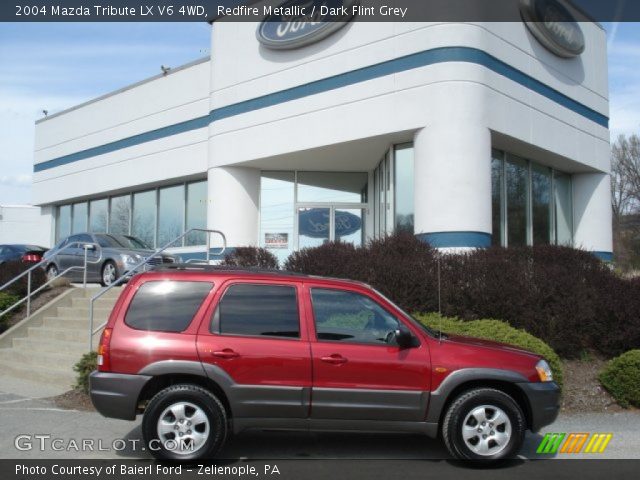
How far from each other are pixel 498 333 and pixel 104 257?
10.1m

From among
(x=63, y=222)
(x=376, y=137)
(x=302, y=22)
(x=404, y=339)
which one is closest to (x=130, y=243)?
(x=376, y=137)

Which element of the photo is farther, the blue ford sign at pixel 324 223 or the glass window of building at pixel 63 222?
the glass window of building at pixel 63 222

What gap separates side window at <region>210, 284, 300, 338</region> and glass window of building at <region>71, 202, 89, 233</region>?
19646mm

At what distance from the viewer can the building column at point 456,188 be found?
13109 millimetres

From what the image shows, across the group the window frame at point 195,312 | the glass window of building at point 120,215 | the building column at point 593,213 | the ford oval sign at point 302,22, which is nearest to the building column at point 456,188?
the ford oval sign at point 302,22

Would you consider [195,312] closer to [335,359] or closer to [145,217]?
[335,359]

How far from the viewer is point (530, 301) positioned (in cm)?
1003

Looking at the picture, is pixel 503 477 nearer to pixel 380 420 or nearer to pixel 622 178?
pixel 380 420

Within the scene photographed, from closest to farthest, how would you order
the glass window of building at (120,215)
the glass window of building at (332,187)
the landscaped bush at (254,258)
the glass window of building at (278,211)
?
the landscaped bush at (254,258) → the glass window of building at (278,211) → the glass window of building at (332,187) → the glass window of building at (120,215)

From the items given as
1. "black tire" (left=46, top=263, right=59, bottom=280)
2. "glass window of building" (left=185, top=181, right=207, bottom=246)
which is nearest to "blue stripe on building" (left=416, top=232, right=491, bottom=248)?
"glass window of building" (left=185, top=181, right=207, bottom=246)

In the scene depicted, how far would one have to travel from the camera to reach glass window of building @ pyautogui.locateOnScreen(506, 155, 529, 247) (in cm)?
1605

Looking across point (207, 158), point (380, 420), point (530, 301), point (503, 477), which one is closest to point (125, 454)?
point (380, 420)

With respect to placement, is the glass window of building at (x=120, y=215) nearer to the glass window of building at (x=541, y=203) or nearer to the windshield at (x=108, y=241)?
the windshield at (x=108, y=241)

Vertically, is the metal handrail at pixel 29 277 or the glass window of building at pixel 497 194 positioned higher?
the glass window of building at pixel 497 194
